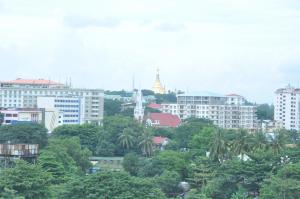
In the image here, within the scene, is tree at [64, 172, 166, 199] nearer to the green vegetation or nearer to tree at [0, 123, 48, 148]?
the green vegetation

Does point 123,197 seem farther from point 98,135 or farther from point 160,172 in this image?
point 98,135

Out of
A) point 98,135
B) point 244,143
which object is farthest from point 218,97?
point 244,143

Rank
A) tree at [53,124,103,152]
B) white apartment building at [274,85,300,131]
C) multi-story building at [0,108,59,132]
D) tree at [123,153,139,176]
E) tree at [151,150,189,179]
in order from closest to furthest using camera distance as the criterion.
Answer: tree at [151,150,189,179], tree at [123,153,139,176], tree at [53,124,103,152], multi-story building at [0,108,59,132], white apartment building at [274,85,300,131]

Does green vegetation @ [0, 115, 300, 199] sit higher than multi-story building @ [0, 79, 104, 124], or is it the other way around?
multi-story building @ [0, 79, 104, 124]

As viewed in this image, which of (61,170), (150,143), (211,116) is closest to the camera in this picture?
(61,170)

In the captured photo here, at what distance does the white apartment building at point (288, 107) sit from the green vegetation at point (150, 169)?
35707 millimetres

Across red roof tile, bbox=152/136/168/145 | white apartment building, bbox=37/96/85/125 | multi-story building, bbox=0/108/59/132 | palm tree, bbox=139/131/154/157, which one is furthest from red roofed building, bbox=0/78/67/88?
palm tree, bbox=139/131/154/157

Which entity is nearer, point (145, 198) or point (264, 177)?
point (145, 198)

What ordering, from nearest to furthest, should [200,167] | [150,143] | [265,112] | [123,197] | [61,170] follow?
1. [123,197]
2. [61,170]
3. [200,167]
4. [150,143]
5. [265,112]

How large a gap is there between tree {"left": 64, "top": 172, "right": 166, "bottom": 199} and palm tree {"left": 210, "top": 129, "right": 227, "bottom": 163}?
476 inches

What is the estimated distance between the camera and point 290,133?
6222cm

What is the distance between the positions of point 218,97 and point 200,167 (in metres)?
48.5

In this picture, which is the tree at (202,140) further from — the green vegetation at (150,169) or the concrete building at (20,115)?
the concrete building at (20,115)

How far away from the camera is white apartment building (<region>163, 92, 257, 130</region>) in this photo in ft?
275
